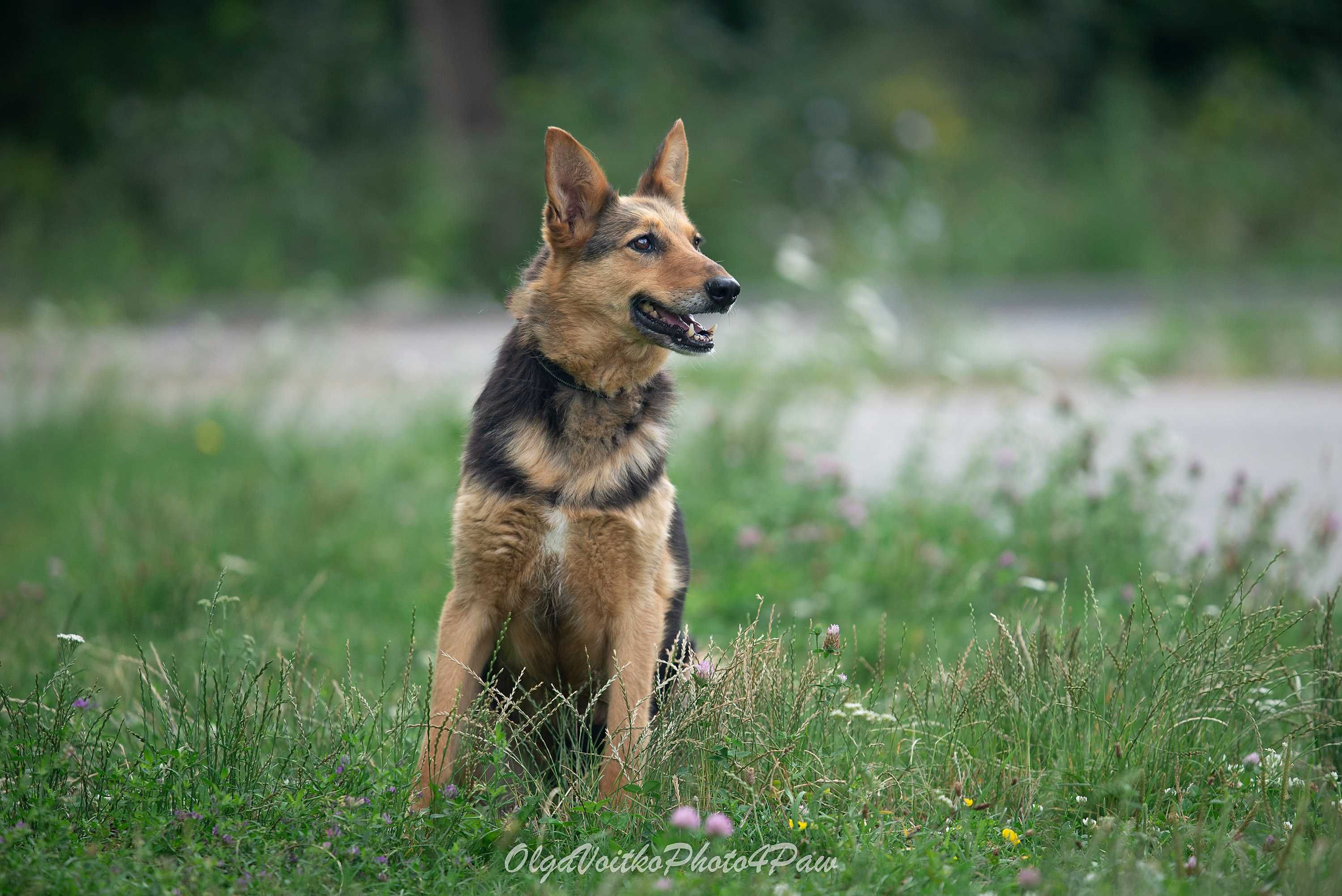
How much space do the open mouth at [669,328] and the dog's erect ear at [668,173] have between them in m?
0.62

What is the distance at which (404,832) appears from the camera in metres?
3.04

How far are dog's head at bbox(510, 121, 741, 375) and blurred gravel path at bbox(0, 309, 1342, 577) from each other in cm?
286

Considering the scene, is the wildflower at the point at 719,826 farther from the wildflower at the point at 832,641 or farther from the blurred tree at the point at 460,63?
the blurred tree at the point at 460,63

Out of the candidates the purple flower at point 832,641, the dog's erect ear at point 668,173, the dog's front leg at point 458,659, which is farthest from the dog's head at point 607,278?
the purple flower at point 832,641

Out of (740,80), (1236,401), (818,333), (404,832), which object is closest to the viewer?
(404,832)

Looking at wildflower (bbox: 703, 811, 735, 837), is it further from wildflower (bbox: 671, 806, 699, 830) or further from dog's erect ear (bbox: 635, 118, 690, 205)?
dog's erect ear (bbox: 635, 118, 690, 205)

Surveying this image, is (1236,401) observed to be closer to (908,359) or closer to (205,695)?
(908,359)

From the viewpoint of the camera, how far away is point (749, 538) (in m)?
5.93

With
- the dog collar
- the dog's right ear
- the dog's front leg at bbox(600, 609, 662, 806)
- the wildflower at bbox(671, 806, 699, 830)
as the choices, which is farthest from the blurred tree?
the wildflower at bbox(671, 806, 699, 830)

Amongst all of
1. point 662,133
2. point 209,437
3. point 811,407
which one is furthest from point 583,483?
point 662,133

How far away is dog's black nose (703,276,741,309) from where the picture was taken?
3.70m

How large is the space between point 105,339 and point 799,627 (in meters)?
5.97

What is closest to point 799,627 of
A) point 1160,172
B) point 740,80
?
point 1160,172

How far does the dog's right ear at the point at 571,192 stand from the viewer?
376cm
